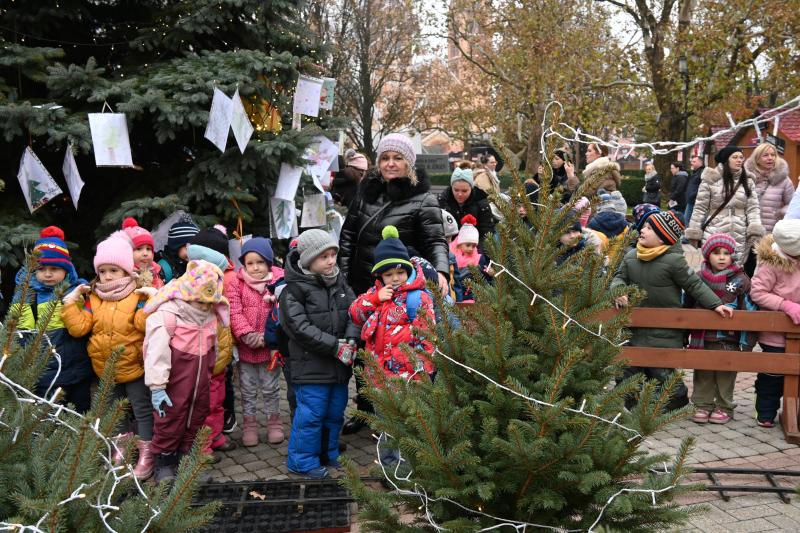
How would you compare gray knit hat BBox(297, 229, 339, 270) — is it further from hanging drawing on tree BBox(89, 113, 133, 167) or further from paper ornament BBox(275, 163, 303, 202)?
hanging drawing on tree BBox(89, 113, 133, 167)

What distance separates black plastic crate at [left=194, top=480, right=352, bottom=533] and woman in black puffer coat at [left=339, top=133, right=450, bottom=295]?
1672 mm

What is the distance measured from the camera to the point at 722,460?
17.7 ft

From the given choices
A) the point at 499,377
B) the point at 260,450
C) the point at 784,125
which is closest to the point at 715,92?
the point at 784,125

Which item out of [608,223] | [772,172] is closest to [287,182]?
[608,223]

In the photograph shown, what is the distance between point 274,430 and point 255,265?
4.38 feet

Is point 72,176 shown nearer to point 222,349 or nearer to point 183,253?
point 183,253

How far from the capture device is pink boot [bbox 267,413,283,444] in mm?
5852

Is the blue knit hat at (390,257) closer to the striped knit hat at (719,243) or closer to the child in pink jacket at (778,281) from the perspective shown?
the striped knit hat at (719,243)

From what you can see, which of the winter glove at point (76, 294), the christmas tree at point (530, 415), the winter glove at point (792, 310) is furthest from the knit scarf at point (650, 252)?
the winter glove at point (76, 294)

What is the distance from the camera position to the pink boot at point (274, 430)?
5852 mm

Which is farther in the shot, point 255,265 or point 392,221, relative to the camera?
point 255,265

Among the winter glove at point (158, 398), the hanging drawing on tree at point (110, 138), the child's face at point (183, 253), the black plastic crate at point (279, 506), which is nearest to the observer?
the black plastic crate at point (279, 506)

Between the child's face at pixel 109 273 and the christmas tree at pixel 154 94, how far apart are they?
1654 millimetres

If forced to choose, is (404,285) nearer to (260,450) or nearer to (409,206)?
(409,206)
